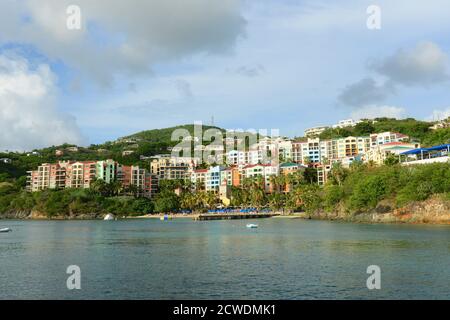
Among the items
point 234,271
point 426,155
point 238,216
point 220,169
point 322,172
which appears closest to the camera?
point 234,271

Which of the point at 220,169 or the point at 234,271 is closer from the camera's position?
the point at 234,271

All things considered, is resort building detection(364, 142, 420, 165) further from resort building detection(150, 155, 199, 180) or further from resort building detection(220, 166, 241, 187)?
resort building detection(150, 155, 199, 180)

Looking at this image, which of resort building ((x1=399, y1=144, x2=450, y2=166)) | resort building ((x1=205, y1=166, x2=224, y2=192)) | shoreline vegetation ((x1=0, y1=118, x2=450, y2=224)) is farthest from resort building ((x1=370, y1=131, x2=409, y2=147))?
resort building ((x1=205, y1=166, x2=224, y2=192))

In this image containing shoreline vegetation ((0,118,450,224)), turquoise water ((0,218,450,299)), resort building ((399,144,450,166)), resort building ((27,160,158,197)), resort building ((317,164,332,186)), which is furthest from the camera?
resort building ((27,160,158,197))

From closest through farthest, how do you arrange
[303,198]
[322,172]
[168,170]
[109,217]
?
[303,198], [109,217], [322,172], [168,170]

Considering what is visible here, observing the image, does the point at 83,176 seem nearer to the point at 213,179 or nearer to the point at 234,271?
the point at 213,179

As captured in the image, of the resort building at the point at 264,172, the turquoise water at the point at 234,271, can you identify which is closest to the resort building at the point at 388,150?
the resort building at the point at 264,172

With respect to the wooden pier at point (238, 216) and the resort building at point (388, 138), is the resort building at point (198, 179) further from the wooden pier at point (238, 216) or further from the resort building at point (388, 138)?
the resort building at point (388, 138)

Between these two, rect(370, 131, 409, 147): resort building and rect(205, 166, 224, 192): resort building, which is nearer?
rect(370, 131, 409, 147): resort building

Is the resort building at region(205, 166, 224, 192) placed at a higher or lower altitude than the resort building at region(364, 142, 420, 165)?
lower

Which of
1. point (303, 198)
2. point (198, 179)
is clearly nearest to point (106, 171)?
point (198, 179)

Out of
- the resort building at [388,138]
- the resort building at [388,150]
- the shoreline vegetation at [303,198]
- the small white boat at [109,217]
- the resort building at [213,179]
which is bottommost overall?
the small white boat at [109,217]

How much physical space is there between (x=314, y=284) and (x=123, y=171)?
156 metres
